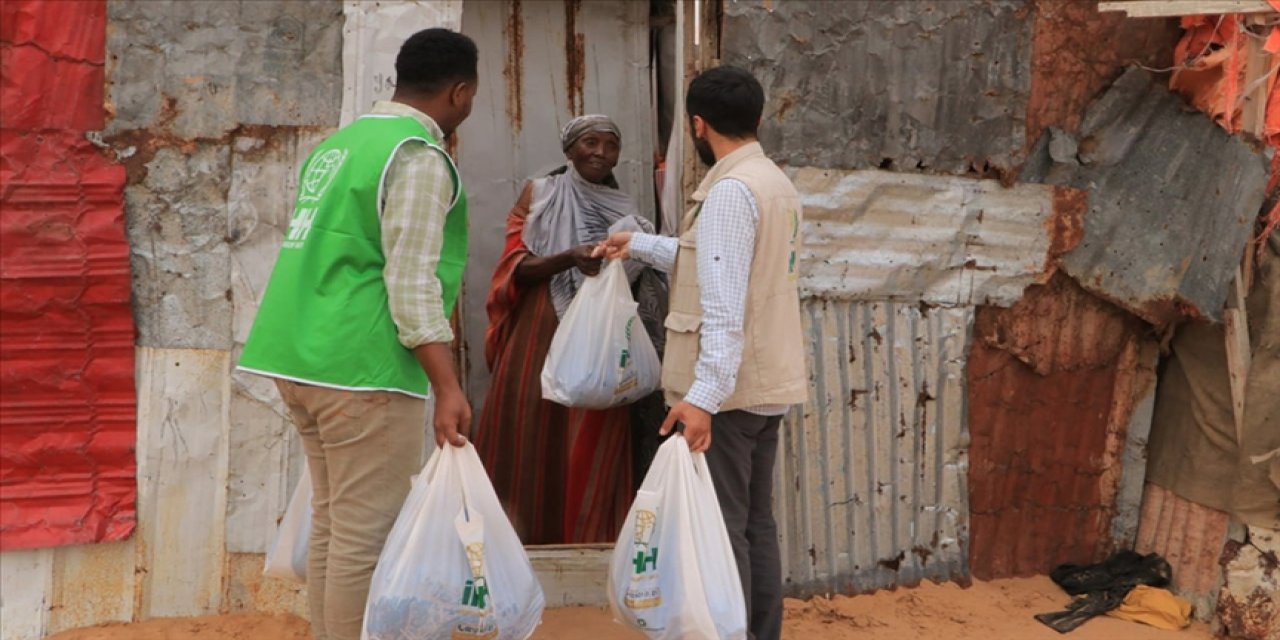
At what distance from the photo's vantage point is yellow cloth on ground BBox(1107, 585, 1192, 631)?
469 cm

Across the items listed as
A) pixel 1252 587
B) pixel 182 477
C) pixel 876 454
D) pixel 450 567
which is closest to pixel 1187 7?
pixel 876 454

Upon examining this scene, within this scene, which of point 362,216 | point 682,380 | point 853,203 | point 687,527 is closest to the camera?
point 362,216

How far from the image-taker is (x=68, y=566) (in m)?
4.18

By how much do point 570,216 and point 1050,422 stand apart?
6.76 ft

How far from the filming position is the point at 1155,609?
4.72m

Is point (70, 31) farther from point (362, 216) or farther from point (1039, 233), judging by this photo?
point (1039, 233)

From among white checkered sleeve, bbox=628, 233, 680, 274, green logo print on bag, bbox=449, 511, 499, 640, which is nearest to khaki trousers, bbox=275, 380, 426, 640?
green logo print on bag, bbox=449, 511, 499, 640

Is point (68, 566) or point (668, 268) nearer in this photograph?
point (668, 268)

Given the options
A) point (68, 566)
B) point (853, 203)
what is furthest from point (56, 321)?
point (853, 203)

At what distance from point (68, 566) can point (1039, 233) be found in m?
3.69

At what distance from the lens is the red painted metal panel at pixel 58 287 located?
13.2 ft

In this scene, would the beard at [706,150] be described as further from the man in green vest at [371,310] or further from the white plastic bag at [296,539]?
the white plastic bag at [296,539]

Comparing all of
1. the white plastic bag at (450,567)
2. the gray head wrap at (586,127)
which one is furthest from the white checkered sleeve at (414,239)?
the gray head wrap at (586,127)

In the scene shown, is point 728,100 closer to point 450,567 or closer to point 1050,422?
point 450,567
